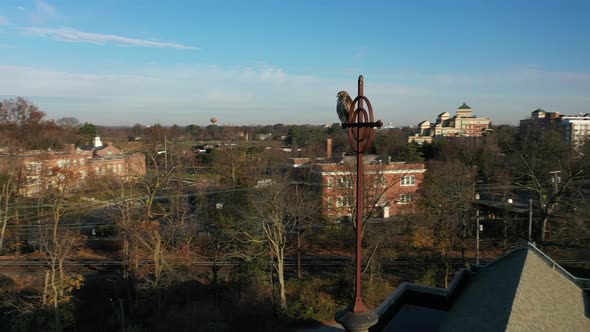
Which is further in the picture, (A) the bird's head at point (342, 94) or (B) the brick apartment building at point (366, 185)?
(B) the brick apartment building at point (366, 185)

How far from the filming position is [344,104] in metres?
4.27

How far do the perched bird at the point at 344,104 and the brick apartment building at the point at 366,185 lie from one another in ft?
55.3

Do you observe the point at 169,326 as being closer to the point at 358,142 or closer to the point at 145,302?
the point at 145,302

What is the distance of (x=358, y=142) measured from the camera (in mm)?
4234

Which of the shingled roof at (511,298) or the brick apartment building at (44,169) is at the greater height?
the brick apartment building at (44,169)

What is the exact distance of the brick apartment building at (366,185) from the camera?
908 inches

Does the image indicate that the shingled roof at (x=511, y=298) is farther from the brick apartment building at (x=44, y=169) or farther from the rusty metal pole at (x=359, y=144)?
the brick apartment building at (x=44, y=169)

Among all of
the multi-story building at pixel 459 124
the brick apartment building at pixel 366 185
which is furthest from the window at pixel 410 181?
the multi-story building at pixel 459 124

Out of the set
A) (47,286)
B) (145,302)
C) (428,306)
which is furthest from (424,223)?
(47,286)

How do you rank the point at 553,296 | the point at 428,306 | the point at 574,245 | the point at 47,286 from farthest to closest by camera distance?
the point at 574,245, the point at 47,286, the point at 428,306, the point at 553,296

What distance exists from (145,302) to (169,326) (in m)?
3.04

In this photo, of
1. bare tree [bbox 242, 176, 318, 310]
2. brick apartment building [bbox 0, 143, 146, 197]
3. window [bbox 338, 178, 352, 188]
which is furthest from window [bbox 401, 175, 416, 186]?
brick apartment building [bbox 0, 143, 146, 197]

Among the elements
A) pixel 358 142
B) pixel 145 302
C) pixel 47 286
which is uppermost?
pixel 358 142

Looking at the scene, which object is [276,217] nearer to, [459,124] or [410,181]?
[410,181]
